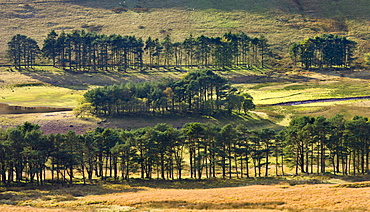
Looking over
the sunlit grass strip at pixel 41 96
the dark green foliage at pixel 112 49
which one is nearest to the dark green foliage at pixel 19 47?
the dark green foliage at pixel 112 49

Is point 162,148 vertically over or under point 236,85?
under

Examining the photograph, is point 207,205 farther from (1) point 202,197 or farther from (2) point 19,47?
(2) point 19,47

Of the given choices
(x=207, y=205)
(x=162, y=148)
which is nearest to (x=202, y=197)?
(x=207, y=205)

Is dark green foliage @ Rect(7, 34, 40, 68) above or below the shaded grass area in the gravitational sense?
above

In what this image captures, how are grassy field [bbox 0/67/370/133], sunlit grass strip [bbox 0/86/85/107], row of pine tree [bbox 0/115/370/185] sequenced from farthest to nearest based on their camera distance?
sunlit grass strip [bbox 0/86/85/107], grassy field [bbox 0/67/370/133], row of pine tree [bbox 0/115/370/185]

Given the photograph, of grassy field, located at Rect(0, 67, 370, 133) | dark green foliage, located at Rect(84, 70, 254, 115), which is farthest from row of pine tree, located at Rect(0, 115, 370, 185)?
dark green foliage, located at Rect(84, 70, 254, 115)

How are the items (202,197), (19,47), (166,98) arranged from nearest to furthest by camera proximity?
1. (202,197)
2. (166,98)
3. (19,47)

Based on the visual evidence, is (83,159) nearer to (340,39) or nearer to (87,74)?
(87,74)

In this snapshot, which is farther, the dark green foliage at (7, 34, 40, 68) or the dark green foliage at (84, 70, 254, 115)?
the dark green foliage at (7, 34, 40, 68)

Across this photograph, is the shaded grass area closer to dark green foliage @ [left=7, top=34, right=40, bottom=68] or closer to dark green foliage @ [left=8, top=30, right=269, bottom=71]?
dark green foliage @ [left=8, top=30, right=269, bottom=71]

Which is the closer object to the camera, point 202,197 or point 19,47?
point 202,197

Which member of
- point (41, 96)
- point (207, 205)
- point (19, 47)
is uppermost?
point (19, 47)

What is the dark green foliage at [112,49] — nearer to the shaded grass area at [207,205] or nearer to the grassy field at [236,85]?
the grassy field at [236,85]
